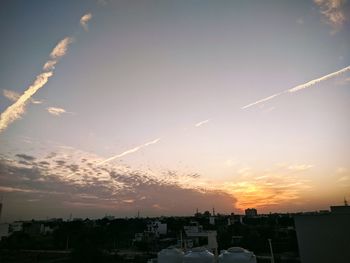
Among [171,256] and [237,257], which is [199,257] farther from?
[171,256]

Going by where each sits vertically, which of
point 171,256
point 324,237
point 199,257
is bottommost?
point 171,256

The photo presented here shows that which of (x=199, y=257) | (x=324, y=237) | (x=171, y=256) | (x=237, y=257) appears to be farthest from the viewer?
(x=171, y=256)

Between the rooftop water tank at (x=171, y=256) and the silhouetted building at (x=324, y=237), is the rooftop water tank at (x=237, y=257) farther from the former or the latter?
the silhouetted building at (x=324, y=237)

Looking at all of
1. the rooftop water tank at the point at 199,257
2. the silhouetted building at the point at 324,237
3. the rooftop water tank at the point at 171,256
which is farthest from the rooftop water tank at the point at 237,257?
the silhouetted building at the point at 324,237

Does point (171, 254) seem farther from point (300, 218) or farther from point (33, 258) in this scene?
point (33, 258)

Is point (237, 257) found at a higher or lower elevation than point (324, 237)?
lower

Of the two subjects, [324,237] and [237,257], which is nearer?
[237,257]

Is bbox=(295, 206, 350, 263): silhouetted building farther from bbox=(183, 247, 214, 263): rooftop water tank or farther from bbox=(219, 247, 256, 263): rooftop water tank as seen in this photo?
bbox=(183, 247, 214, 263): rooftop water tank

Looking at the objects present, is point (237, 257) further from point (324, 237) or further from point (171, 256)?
point (324, 237)

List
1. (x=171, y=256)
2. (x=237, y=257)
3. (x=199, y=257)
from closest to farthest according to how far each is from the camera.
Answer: (x=237, y=257)
(x=199, y=257)
(x=171, y=256)

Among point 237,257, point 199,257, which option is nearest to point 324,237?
point 237,257

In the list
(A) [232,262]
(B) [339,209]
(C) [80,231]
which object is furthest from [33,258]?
(B) [339,209]

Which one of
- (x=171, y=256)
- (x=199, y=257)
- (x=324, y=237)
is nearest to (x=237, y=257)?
(x=199, y=257)

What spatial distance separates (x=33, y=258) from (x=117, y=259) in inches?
562
